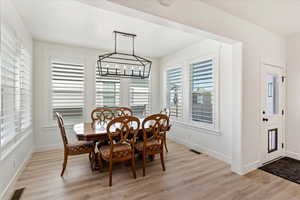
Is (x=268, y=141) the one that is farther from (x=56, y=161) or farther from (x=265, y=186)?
(x=56, y=161)

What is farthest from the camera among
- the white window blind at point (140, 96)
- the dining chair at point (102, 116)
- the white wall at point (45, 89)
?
the white window blind at point (140, 96)

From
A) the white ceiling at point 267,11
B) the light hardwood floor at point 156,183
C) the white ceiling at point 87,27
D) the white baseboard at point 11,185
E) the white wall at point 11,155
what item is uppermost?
the white ceiling at point 87,27

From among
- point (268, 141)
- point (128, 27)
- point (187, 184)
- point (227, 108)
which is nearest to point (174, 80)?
point (227, 108)

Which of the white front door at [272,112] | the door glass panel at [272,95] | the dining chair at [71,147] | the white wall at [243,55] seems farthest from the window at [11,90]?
the door glass panel at [272,95]

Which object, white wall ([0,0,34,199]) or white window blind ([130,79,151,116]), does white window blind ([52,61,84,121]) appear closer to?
white wall ([0,0,34,199])

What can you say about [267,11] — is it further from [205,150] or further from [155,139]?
[205,150]

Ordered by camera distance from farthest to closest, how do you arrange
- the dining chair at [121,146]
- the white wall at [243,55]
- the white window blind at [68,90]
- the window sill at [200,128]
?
1. the white window blind at [68,90]
2. the window sill at [200,128]
3. the dining chair at [121,146]
4. the white wall at [243,55]

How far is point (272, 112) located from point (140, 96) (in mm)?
3386

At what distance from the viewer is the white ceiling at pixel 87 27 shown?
237 cm

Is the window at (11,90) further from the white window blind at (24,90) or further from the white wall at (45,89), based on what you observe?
the white wall at (45,89)

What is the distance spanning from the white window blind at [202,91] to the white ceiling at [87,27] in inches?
26.1

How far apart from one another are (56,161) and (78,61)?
2.46 metres

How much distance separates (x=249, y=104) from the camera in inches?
108

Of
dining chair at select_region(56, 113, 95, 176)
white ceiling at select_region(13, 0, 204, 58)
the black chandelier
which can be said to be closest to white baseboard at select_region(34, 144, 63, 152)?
dining chair at select_region(56, 113, 95, 176)
